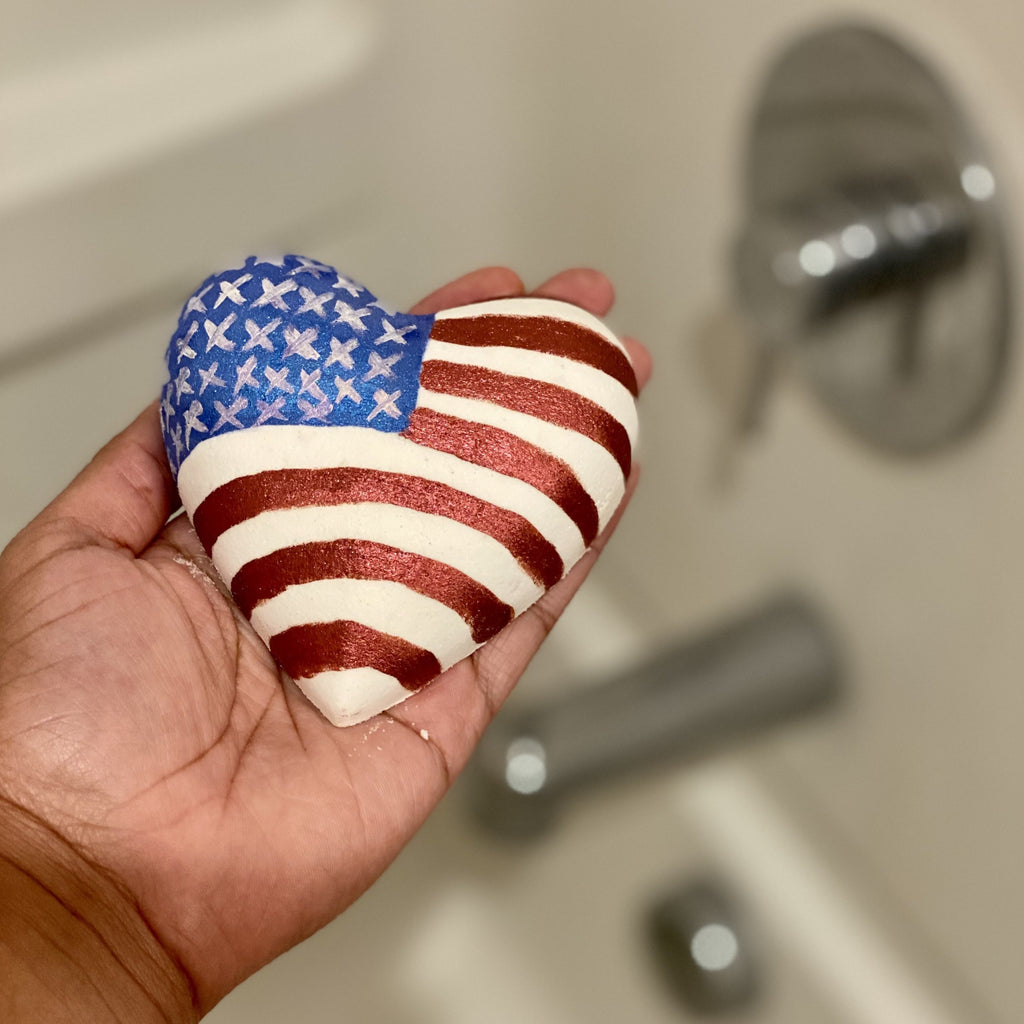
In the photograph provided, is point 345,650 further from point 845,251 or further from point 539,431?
point 845,251

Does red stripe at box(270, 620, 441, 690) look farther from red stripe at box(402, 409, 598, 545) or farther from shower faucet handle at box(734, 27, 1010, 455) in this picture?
shower faucet handle at box(734, 27, 1010, 455)

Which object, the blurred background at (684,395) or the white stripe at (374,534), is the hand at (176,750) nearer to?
the white stripe at (374,534)

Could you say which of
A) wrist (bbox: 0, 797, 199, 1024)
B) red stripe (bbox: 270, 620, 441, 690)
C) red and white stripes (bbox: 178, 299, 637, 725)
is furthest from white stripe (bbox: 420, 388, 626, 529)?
wrist (bbox: 0, 797, 199, 1024)

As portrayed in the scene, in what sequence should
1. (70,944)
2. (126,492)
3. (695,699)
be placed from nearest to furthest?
1. (70,944)
2. (126,492)
3. (695,699)

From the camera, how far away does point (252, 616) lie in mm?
534

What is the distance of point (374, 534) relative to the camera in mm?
512

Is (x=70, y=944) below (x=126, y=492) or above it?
below

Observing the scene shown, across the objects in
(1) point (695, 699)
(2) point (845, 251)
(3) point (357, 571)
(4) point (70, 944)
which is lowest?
(1) point (695, 699)

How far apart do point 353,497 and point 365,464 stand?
2 cm

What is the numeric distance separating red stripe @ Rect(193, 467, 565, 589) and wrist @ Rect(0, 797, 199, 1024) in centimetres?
15

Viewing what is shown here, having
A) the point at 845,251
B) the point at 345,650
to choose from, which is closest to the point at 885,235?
the point at 845,251

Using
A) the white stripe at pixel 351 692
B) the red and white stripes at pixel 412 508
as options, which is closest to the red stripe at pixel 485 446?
the red and white stripes at pixel 412 508

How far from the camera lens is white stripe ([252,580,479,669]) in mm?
513

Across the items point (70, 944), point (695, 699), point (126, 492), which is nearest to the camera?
point (70, 944)
